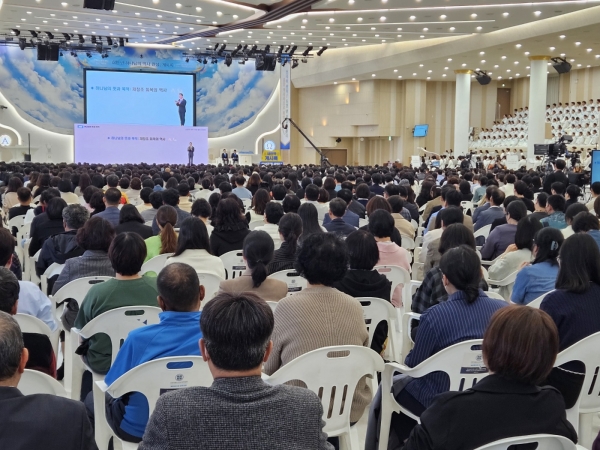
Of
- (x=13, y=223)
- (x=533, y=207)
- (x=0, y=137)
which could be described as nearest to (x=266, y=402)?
(x=13, y=223)

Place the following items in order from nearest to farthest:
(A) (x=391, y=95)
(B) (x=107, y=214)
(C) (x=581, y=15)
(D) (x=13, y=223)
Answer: (B) (x=107, y=214) → (D) (x=13, y=223) → (C) (x=581, y=15) → (A) (x=391, y=95)

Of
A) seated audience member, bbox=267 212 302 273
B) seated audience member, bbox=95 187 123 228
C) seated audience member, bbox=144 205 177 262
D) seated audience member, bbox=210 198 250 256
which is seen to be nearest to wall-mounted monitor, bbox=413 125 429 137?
seated audience member, bbox=95 187 123 228

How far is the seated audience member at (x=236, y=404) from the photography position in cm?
161

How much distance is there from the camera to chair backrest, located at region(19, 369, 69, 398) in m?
2.32

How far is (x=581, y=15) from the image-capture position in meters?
16.8

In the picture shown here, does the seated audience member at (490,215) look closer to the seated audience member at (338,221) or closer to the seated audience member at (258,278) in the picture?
the seated audience member at (338,221)

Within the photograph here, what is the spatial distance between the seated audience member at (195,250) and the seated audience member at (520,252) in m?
2.00

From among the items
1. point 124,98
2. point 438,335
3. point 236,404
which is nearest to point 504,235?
point 438,335

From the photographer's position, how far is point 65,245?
17.1 feet

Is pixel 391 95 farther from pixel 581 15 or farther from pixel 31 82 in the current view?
pixel 31 82

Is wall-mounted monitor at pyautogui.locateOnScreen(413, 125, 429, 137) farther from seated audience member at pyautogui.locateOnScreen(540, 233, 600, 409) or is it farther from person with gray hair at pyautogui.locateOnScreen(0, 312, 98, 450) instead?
person with gray hair at pyautogui.locateOnScreen(0, 312, 98, 450)

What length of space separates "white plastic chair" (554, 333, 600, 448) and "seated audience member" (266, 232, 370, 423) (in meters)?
0.85

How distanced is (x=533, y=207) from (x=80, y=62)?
85.5 feet

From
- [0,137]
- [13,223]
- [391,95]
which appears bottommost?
[13,223]
